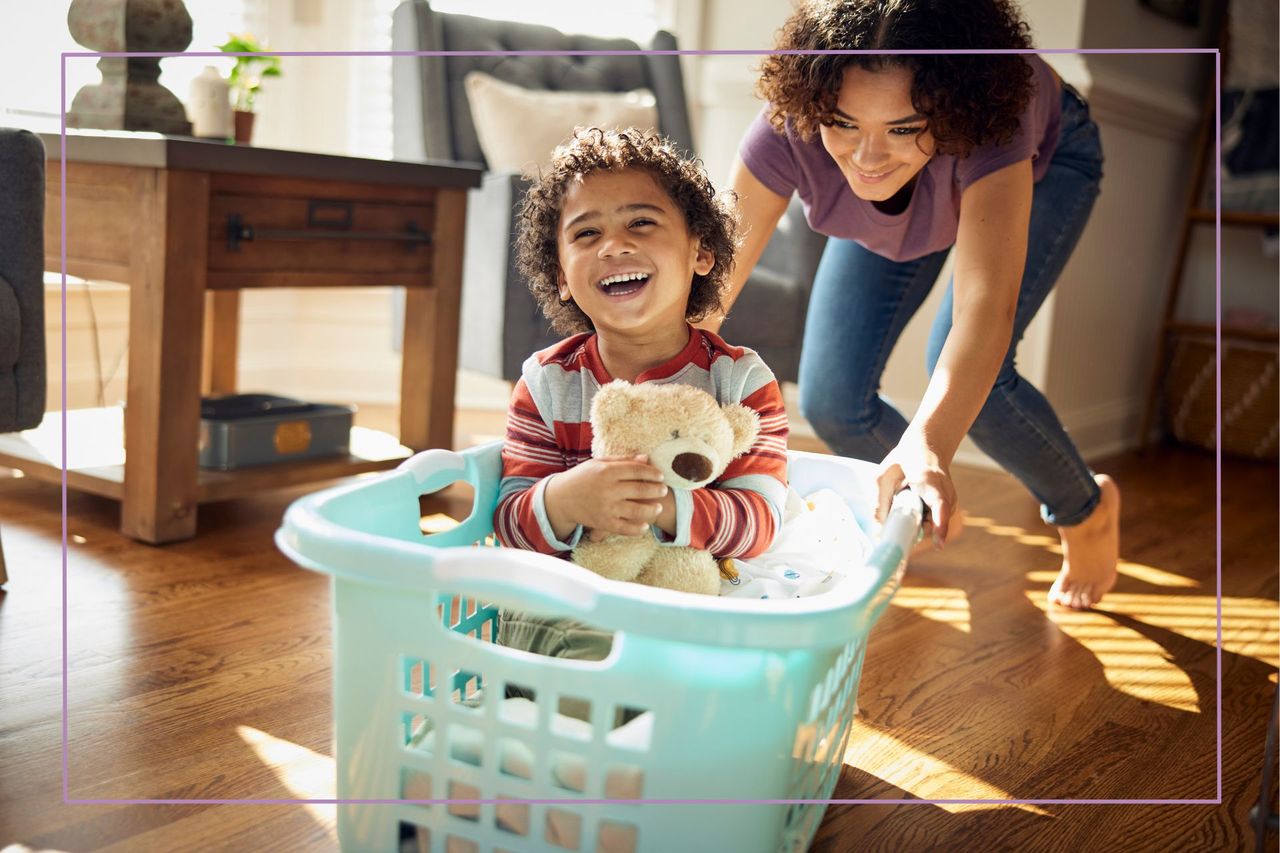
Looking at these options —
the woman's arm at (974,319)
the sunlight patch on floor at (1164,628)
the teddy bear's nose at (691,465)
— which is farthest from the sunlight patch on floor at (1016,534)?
the teddy bear's nose at (691,465)

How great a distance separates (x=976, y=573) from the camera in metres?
1.61

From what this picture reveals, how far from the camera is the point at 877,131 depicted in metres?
0.92

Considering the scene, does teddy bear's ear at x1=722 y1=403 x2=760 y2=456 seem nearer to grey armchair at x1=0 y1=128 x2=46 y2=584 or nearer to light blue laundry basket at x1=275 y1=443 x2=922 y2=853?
light blue laundry basket at x1=275 y1=443 x2=922 y2=853

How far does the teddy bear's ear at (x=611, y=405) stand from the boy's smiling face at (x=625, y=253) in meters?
0.05

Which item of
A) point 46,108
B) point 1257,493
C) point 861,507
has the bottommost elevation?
point 1257,493

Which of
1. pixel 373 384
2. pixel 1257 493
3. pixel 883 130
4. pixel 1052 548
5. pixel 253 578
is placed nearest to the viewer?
pixel 883 130

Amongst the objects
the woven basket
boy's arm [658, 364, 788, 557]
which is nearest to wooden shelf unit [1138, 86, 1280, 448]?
the woven basket

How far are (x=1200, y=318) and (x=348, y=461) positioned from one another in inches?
86.1

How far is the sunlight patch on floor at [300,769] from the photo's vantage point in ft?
2.75

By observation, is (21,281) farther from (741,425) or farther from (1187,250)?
(1187,250)

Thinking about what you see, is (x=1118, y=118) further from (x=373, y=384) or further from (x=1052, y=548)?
(x=373, y=384)

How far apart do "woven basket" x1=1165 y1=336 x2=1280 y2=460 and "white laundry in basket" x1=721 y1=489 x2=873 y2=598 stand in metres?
2.12

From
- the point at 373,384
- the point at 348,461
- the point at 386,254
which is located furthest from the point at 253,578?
the point at 373,384

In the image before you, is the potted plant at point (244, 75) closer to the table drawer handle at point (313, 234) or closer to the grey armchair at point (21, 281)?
the table drawer handle at point (313, 234)
